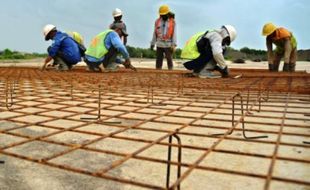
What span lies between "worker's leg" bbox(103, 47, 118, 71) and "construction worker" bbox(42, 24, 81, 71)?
0.44m

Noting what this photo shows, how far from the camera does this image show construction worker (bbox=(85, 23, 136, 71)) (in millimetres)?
4871

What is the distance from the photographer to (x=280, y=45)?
623 cm

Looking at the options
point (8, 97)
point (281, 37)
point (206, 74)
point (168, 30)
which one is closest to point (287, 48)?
point (281, 37)

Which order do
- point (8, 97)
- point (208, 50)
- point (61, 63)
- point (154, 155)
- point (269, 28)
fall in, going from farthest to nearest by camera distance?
1. point (269, 28)
2. point (61, 63)
3. point (208, 50)
4. point (8, 97)
5. point (154, 155)

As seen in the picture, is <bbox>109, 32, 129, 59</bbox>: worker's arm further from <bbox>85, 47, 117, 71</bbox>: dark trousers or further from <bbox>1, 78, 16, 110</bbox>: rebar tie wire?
<bbox>1, 78, 16, 110</bbox>: rebar tie wire

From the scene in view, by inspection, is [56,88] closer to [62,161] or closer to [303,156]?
[62,161]

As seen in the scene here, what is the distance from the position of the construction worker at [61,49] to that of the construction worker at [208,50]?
1.85 meters

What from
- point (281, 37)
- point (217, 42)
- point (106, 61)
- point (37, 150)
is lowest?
point (37, 150)

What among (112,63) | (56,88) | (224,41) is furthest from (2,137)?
(112,63)

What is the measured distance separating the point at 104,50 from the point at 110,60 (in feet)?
1.57

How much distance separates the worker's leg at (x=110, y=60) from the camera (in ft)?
17.1

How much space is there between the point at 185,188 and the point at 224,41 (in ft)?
10.5

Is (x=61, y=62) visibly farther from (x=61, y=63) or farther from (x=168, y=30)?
(x=168, y=30)

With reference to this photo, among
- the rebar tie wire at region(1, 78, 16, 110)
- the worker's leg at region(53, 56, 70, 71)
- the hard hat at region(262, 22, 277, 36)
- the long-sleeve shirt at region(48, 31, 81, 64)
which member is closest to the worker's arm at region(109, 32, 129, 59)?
the long-sleeve shirt at region(48, 31, 81, 64)
